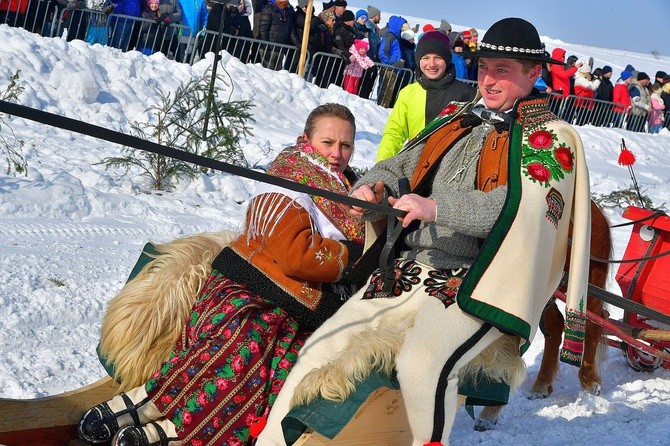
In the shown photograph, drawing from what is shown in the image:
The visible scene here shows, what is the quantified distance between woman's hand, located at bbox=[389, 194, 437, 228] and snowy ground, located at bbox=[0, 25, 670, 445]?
7.23 feet

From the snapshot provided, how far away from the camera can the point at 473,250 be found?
10.9 feet

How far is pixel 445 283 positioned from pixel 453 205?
33 cm

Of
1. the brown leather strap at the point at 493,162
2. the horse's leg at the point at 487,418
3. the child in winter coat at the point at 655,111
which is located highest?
the child in winter coat at the point at 655,111

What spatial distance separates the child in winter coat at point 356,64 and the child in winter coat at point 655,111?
8045 mm

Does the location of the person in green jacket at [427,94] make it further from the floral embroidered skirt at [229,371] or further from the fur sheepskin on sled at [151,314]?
the floral embroidered skirt at [229,371]

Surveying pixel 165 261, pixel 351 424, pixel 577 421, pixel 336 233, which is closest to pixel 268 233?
pixel 336 233

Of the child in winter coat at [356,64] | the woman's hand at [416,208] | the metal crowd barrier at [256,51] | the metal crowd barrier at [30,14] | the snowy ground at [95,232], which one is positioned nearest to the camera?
the woman's hand at [416,208]

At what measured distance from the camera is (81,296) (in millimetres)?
5445

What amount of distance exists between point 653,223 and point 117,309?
3.74 metres

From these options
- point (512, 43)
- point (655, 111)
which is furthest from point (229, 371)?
point (655, 111)

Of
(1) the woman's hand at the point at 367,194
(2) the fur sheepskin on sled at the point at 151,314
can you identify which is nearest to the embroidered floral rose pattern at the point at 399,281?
(1) the woman's hand at the point at 367,194

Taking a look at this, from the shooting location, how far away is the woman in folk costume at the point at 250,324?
11.1ft

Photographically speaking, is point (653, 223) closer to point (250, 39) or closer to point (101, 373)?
point (101, 373)

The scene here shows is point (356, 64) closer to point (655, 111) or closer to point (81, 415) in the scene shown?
point (655, 111)
